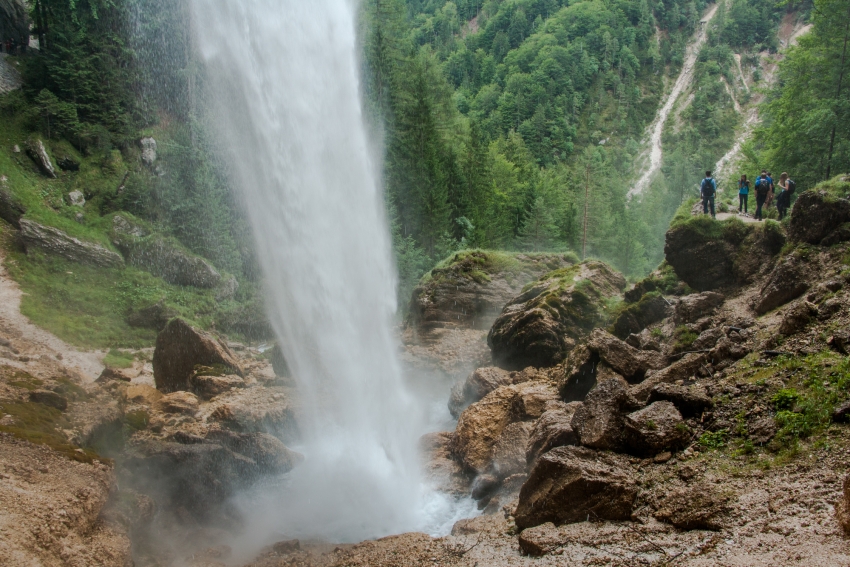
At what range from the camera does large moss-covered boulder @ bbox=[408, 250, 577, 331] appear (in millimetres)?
27953

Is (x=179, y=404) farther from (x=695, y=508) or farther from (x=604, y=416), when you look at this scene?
(x=695, y=508)

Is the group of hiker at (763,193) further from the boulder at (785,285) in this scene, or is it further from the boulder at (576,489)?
the boulder at (576,489)

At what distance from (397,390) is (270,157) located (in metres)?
8.94

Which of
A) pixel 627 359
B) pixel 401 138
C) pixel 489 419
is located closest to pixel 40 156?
pixel 401 138

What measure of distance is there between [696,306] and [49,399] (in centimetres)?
1685

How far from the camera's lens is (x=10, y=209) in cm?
2984

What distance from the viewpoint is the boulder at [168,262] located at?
1345 inches

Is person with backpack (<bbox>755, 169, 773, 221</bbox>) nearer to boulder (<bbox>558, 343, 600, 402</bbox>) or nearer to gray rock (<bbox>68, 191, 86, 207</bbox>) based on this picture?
boulder (<bbox>558, 343, 600, 402</bbox>)

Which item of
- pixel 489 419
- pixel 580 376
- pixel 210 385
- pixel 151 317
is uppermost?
A: pixel 151 317

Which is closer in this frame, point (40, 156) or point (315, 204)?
point (315, 204)

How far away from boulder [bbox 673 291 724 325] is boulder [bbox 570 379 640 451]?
5530 millimetres

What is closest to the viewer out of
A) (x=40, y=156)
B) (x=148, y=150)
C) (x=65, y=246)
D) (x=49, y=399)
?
(x=49, y=399)

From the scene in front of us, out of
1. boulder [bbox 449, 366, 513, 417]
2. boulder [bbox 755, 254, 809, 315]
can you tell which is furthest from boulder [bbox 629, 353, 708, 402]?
boulder [bbox 449, 366, 513, 417]

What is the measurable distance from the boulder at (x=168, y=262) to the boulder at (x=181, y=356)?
1354cm
